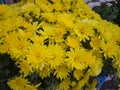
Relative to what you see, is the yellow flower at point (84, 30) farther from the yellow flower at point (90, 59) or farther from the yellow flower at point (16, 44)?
the yellow flower at point (16, 44)

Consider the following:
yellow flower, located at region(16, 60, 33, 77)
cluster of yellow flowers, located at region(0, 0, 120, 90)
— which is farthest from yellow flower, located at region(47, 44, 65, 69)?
yellow flower, located at region(16, 60, 33, 77)

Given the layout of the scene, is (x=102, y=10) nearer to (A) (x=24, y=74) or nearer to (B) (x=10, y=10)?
(B) (x=10, y=10)

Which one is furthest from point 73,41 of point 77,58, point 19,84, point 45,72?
point 19,84

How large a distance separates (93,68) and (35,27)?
382 mm

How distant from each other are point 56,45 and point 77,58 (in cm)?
13

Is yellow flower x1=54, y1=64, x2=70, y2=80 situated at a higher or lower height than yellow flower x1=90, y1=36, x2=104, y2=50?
lower

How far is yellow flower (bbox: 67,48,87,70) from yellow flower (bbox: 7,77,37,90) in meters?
0.24

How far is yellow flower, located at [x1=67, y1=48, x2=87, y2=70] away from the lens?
5.83 feet

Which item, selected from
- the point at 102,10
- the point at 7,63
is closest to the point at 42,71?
the point at 7,63

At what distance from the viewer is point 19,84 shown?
1.86 metres

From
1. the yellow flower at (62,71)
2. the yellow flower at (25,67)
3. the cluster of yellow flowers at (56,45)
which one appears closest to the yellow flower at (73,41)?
the cluster of yellow flowers at (56,45)

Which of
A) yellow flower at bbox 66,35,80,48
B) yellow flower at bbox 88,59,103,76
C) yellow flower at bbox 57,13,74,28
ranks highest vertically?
yellow flower at bbox 57,13,74,28

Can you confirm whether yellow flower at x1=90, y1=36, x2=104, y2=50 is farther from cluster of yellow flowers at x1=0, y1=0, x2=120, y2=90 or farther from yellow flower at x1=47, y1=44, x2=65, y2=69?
yellow flower at x1=47, y1=44, x2=65, y2=69

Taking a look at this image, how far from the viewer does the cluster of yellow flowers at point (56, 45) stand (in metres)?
1.77
